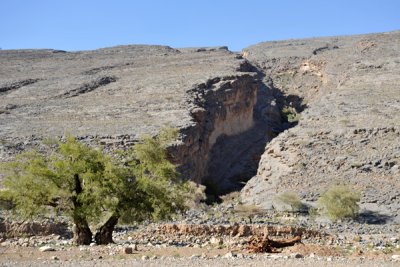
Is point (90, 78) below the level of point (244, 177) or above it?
above

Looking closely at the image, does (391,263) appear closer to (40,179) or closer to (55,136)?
(40,179)

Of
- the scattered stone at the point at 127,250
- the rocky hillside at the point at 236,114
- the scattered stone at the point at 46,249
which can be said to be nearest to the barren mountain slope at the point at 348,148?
the rocky hillside at the point at 236,114

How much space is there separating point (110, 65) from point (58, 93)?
44.0 ft

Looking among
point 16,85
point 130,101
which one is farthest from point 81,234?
point 16,85

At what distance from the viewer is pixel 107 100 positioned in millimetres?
39344

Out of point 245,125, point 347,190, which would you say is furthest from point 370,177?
point 245,125

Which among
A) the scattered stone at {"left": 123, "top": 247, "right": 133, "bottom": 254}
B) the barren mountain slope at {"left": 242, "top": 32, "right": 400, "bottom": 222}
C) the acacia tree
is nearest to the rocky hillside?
the barren mountain slope at {"left": 242, "top": 32, "right": 400, "bottom": 222}

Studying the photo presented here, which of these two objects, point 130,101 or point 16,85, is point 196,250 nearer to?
point 130,101

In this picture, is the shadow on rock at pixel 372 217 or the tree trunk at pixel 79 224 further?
the shadow on rock at pixel 372 217

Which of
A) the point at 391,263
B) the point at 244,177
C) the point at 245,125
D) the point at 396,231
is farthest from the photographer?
the point at 245,125

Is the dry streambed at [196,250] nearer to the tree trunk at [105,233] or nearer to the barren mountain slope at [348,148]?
the tree trunk at [105,233]

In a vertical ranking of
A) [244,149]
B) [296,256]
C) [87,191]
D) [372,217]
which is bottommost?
[372,217]

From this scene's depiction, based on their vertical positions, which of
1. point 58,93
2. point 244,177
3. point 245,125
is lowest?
point 244,177

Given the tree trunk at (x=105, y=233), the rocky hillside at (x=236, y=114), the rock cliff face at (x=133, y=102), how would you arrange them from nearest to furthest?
the tree trunk at (x=105, y=233), the rocky hillside at (x=236, y=114), the rock cliff face at (x=133, y=102)
